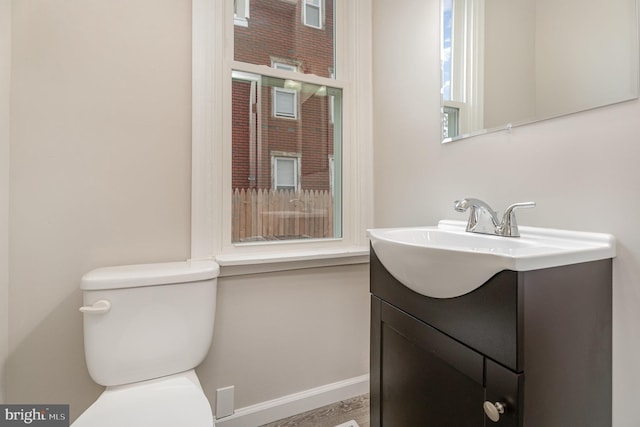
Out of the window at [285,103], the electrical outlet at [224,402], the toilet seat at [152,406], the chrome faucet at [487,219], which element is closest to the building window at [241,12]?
the window at [285,103]

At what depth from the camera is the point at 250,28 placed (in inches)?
55.1

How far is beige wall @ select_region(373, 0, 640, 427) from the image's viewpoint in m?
0.71

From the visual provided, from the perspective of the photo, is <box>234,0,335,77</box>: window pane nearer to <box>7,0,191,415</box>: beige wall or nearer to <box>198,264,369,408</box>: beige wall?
<box>7,0,191,415</box>: beige wall

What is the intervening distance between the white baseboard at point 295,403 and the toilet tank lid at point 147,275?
697 millimetres

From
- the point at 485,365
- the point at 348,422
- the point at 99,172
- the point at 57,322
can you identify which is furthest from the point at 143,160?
the point at 348,422

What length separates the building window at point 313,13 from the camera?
1522 millimetres

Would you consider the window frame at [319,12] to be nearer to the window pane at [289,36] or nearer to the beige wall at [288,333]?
the window pane at [289,36]

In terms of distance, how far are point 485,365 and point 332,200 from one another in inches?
42.6

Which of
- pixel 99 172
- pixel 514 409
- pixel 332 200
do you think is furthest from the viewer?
pixel 332 200

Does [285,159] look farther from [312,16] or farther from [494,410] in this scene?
[494,410]

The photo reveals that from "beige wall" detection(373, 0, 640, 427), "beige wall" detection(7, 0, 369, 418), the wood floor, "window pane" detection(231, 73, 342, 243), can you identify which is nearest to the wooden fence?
"window pane" detection(231, 73, 342, 243)

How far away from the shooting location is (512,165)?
0.95 meters

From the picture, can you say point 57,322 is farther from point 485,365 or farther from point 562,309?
point 562,309

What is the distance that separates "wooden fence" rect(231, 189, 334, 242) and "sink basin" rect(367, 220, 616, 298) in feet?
1.98
